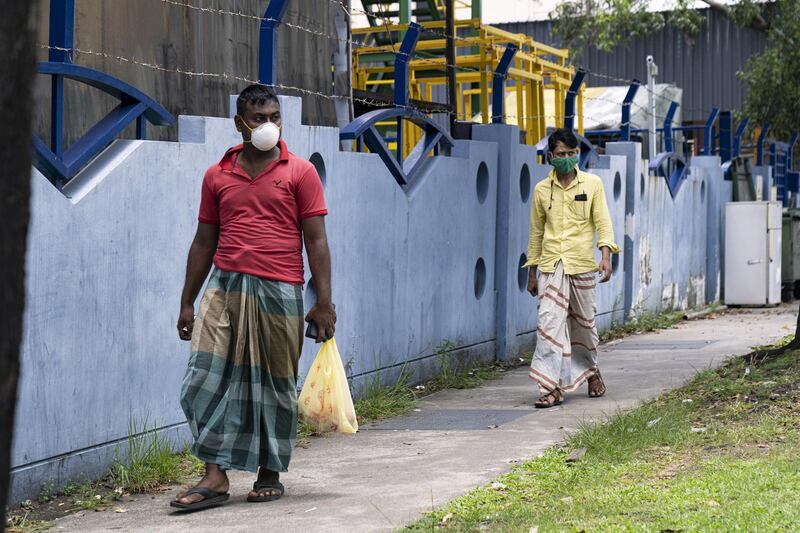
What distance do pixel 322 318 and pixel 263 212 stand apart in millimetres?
557

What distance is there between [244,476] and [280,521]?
117 cm

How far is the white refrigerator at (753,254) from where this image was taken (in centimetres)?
1873

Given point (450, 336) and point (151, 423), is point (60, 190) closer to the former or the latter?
point (151, 423)

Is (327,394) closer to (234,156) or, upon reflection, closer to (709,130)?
(234,156)

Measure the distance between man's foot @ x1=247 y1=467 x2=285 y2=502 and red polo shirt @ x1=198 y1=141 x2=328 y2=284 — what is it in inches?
36.0

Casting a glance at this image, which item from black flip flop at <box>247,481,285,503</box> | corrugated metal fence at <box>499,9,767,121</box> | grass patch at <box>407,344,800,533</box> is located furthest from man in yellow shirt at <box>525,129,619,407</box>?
corrugated metal fence at <box>499,9,767,121</box>

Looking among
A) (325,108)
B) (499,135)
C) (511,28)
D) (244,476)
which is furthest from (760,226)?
(511,28)

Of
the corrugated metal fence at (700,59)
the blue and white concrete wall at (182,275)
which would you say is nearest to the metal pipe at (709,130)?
the blue and white concrete wall at (182,275)

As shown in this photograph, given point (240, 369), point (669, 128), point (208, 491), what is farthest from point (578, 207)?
point (669, 128)

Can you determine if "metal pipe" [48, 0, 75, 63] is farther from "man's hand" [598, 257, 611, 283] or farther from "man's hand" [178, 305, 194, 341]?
"man's hand" [598, 257, 611, 283]

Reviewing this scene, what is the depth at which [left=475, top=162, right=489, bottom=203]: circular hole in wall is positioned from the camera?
11469 millimetres

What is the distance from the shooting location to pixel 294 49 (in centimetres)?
1125

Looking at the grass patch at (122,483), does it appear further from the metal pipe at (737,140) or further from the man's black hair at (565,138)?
the metal pipe at (737,140)

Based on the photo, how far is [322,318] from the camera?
19.9ft
